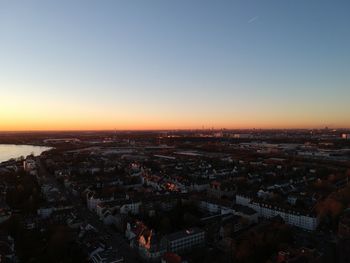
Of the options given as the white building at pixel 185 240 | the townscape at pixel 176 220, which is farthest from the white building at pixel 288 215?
the white building at pixel 185 240

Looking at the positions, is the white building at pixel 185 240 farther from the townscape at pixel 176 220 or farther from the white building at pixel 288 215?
the white building at pixel 288 215

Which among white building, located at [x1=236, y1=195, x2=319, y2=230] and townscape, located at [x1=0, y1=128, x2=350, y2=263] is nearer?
townscape, located at [x1=0, y1=128, x2=350, y2=263]

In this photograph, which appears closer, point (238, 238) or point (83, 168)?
point (238, 238)

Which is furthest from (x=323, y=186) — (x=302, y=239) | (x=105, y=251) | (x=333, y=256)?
(x=105, y=251)

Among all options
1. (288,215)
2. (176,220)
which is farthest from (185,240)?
(288,215)

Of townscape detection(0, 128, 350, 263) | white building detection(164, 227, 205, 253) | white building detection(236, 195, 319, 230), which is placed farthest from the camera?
white building detection(236, 195, 319, 230)

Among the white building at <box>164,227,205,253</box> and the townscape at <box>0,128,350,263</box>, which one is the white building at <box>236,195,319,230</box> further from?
the white building at <box>164,227,205,253</box>

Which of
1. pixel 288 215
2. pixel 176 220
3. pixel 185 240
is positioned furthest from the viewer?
pixel 288 215

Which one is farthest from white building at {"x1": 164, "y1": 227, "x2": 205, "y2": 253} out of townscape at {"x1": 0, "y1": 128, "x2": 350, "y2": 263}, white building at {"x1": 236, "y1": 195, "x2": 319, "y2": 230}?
white building at {"x1": 236, "y1": 195, "x2": 319, "y2": 230}

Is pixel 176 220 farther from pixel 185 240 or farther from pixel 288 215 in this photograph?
pixel 288 215

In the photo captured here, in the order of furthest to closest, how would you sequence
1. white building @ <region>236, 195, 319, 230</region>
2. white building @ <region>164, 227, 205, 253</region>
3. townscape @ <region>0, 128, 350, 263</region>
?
white building @ <region>236, 195, 319, 230</region> < white building @ <region>164, 227, 205, 253</region> < townscape @ <region>0, 128, 350, 263</region>

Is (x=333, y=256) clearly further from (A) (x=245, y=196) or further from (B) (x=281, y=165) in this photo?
(B) (x=281, y=165)
